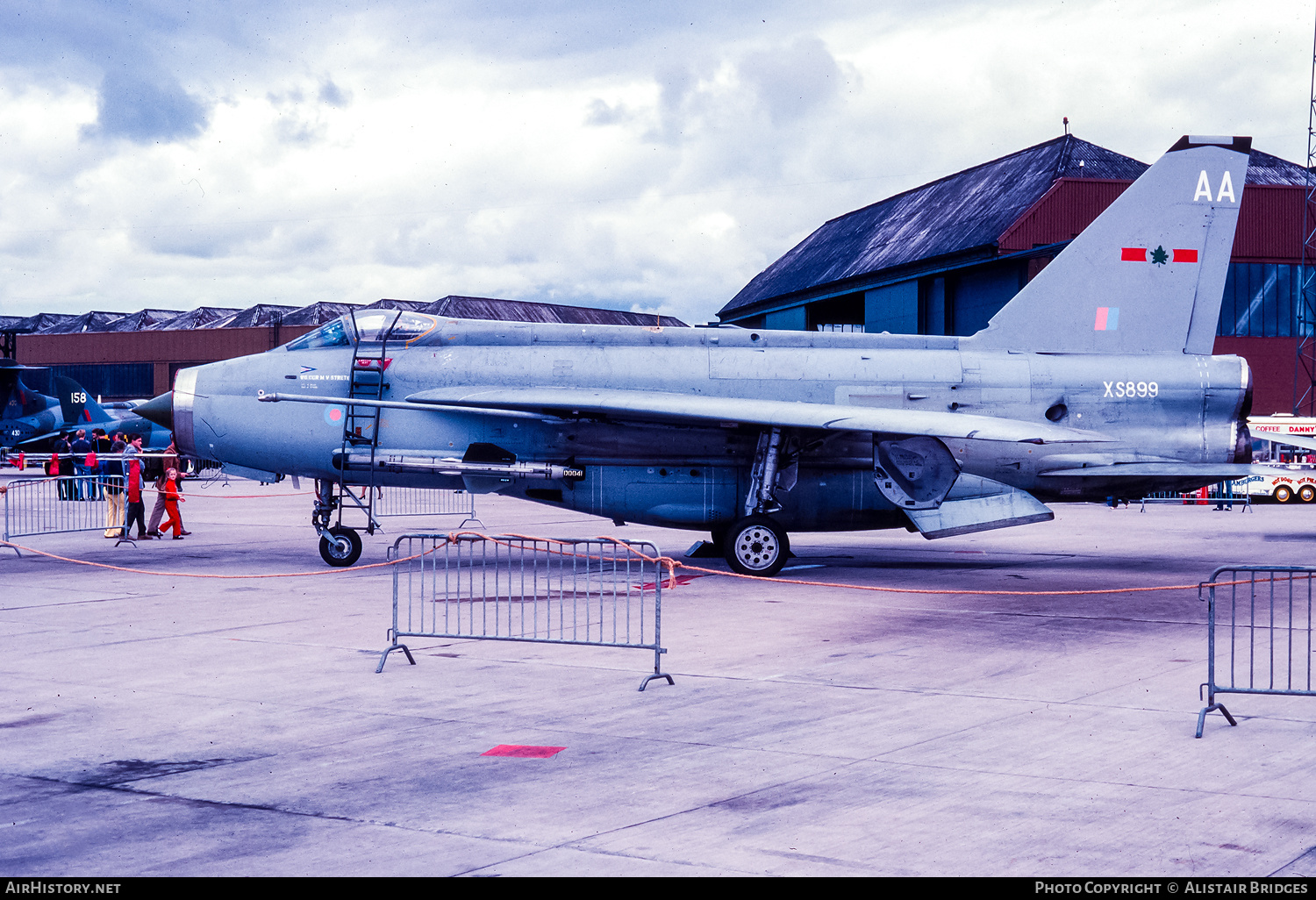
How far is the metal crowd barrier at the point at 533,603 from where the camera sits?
937 centimetres

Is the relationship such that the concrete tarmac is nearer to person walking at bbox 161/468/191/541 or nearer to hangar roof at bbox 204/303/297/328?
person walking at bbox 161/468/191/541

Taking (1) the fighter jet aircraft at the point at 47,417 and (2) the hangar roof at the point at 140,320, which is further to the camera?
(2) the hangar roof at the point at 140,320

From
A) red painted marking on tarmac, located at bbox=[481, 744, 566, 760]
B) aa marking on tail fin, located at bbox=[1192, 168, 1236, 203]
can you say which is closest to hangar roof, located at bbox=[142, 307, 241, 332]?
aa marking on tail fin, located at bbox=[1192, 168, 1236, 203]

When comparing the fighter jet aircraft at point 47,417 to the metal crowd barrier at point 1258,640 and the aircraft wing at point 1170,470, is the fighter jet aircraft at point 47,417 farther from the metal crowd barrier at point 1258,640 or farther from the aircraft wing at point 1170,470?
the metal crowd barrier at point 1258,640

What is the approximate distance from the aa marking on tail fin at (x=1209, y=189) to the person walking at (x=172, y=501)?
54.5 ft

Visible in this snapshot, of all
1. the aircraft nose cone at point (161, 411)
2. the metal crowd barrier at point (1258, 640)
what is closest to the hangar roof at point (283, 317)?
the aircraft nose cone at point (161, 411)

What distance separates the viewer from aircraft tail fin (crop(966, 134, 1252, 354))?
1619 cm

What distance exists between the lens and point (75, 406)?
154 feet

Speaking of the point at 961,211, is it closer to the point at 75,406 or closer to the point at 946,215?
the point at 946,215

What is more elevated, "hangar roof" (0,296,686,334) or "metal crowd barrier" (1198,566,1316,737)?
"hangar roof" (0,296,686,334)

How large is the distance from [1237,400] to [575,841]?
13.8m

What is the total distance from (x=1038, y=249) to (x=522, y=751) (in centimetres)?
4013

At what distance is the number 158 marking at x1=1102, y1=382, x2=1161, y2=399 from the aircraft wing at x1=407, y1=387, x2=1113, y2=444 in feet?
2.32
